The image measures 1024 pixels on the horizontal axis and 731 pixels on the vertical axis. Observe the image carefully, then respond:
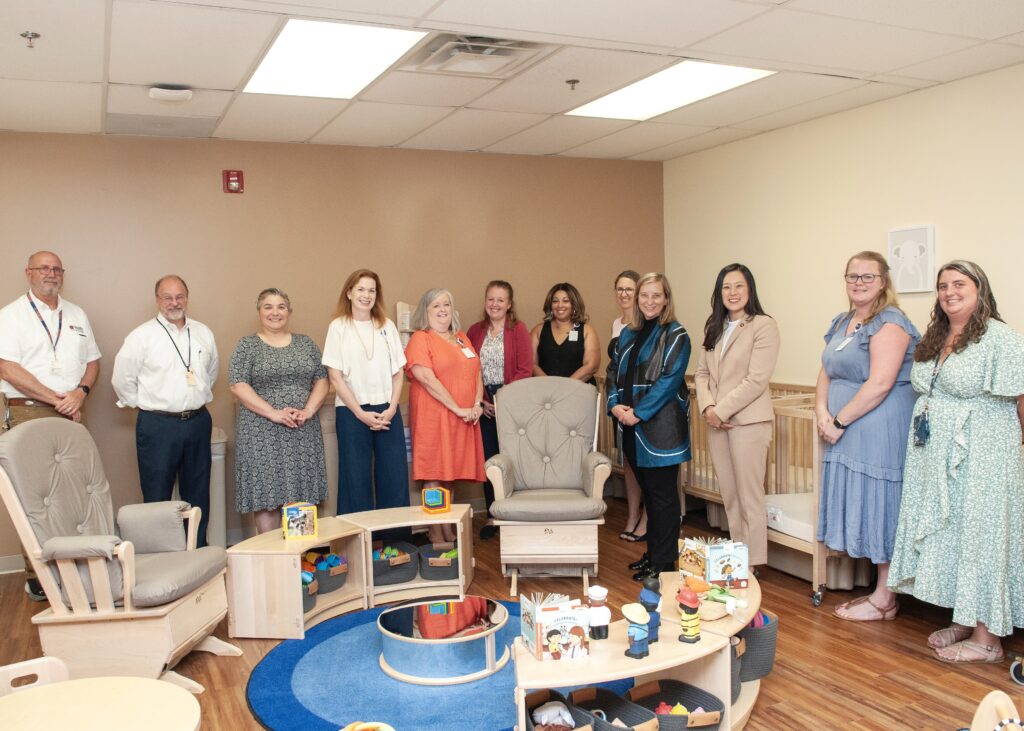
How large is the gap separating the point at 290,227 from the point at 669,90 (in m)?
2.63

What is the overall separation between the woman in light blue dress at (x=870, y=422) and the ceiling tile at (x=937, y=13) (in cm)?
98

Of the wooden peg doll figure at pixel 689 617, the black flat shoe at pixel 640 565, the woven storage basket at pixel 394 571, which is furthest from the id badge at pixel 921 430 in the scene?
the woven storage basket at pixel 394 571

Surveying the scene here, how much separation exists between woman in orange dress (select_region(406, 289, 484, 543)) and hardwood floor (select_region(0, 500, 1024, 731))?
0.77 m

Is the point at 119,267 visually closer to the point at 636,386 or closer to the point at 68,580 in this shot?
the point at 68,580

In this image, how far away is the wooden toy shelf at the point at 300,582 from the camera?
153 inches

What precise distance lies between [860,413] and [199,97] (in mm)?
3586

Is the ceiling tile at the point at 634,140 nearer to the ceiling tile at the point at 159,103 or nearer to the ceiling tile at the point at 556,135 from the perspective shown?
the ceiling tile at the point at 556,135

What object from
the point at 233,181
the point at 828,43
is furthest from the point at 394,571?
the point at 828,43

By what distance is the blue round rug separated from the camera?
3.09 meters

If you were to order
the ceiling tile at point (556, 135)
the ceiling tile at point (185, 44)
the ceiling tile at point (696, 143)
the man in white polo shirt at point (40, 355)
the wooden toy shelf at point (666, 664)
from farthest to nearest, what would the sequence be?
1. the ceiling tile at point (696, 143)
2. the ceiling tile at point (556, 135)
3. the man in white polo shirt at point (40, 355)
4. the ceiling tile at point (185, 44)
5. the wooden toy shelf at point (666, 664)

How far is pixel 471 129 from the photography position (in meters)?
5.48

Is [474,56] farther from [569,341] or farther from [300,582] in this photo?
[300,582]

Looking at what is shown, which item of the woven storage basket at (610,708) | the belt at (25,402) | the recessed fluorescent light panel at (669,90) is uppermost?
the recessed fluorescent light panel at (669,90)

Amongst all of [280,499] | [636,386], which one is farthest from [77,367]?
[636,386]
